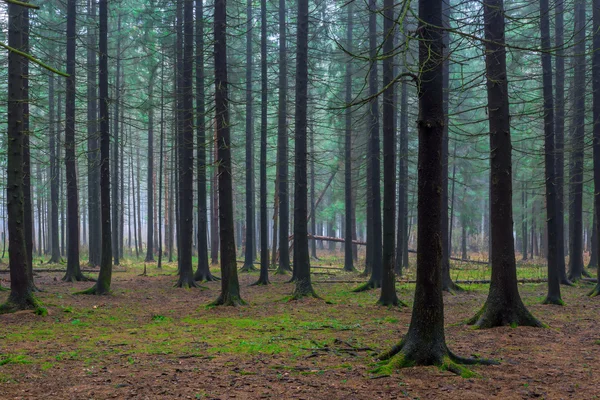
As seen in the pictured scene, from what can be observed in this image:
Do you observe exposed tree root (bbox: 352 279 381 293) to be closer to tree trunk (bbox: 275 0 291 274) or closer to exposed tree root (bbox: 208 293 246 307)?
exposed tree root (bbox: 208 293 246 307)

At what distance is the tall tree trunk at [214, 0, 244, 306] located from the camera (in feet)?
42.8

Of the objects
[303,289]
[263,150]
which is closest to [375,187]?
[263,150]

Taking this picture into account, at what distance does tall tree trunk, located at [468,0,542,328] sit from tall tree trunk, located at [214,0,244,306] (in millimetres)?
6219

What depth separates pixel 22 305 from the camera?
11.2 m

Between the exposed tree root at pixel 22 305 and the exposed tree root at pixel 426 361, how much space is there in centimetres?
832

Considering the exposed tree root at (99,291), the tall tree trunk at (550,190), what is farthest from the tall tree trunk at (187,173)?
the tall tree trunk at (550,190)

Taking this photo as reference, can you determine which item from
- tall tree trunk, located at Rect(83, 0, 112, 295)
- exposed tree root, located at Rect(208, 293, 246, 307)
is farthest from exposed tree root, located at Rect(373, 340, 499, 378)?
tall tree trunk, located at Rect(83, 0, 112, 295)

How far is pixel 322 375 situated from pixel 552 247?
8791 mm

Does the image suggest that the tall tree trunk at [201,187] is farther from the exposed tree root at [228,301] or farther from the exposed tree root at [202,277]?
the exposed tree root at [228,301]

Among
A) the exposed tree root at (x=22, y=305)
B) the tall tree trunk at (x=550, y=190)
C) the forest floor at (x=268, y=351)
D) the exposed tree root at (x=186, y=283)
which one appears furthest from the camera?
the exposed tree root at (x=186, y=283)

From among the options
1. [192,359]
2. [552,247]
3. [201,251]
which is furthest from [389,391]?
[201,251]

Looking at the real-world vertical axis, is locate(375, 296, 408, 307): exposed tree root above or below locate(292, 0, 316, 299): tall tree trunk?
below

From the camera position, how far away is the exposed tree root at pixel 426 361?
6453 millimetres

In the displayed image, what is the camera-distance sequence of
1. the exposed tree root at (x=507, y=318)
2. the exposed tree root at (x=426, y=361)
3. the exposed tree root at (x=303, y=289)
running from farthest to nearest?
the exposed tree root at (x=303, y=289) < the exposed tree root at (x=507, y=318) < the exposed tree root at (x=426, y=361)
